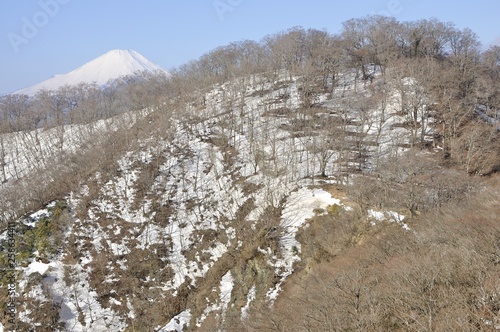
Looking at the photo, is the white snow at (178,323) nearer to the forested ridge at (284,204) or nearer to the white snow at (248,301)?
the forested ridge at (284,204)

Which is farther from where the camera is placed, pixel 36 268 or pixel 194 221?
pixel 194 221

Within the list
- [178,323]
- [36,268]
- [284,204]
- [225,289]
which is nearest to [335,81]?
[284,204]

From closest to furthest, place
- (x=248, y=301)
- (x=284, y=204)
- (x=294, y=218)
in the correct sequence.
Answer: (x=248, y=301) < (x=294, y=218) < (x=284, y=204)

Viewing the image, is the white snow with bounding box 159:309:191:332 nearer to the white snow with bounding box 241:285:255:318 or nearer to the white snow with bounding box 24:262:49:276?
the white snow with bounding box 241:285:255:318

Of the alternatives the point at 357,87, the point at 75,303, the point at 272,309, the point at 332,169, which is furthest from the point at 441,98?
the point at 75,303

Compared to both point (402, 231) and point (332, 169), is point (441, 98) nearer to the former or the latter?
point (332, 169)

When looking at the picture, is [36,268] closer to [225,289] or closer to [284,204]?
[225,289]

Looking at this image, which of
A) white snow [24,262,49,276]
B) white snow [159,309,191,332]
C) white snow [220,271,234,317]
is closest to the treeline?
white snow [220,271,234,317]

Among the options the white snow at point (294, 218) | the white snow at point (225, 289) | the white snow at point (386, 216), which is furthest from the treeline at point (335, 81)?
the white snow at point (225, 289)
